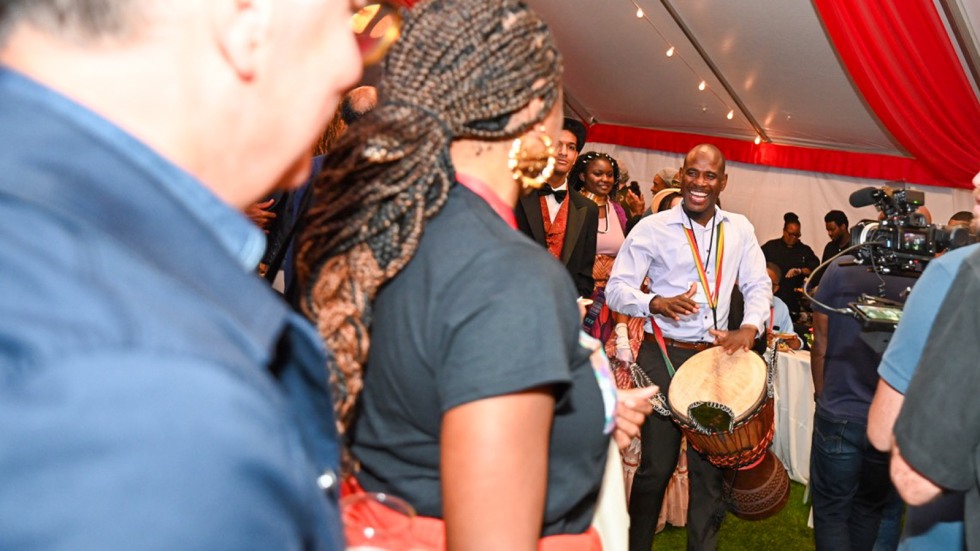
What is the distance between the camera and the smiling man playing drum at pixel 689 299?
418 centimetres

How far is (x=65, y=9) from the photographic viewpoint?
666 mm

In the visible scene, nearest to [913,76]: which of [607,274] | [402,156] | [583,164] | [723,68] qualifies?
[723,68]

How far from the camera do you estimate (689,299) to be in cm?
423

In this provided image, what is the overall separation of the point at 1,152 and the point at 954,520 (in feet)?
7.40

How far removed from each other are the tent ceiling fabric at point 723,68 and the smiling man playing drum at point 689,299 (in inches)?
124

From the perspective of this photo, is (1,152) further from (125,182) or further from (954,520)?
(954,520)

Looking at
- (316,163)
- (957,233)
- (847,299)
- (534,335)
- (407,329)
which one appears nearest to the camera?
(534,335)

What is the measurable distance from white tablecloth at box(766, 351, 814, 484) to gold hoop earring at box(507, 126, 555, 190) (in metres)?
4.45

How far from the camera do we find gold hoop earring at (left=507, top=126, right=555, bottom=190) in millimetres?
1623

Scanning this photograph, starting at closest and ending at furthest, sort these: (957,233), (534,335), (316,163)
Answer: (534,335) < (957,233) < (316,163)

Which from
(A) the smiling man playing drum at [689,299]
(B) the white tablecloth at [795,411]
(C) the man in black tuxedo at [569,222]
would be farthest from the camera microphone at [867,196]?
(B) the white tablecloth at [795,411]

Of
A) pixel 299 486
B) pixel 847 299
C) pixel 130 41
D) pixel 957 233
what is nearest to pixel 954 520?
pixel 957 233

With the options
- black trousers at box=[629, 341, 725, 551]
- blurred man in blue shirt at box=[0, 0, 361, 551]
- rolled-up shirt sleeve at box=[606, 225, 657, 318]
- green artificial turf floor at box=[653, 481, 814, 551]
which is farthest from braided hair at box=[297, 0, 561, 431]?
green artificial turf floor at box=[653, 481, 814, 551]

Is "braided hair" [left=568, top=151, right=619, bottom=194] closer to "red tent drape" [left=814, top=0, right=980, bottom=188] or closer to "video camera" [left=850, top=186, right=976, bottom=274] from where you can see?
"red tent drape" [left=814, top=0, right=980, bottom=188]
